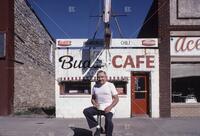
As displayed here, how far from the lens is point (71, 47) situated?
2005cm

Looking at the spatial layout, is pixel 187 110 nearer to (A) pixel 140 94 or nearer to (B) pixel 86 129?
(A) pixel 140 94

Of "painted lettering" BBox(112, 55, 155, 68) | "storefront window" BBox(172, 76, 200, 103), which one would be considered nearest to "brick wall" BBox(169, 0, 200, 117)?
"storefront window" BBox(172, 76, 200, 103)

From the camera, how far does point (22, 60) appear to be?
23453 mm

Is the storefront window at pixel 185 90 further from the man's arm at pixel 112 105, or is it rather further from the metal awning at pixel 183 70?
the man's arm at pixel 112 105

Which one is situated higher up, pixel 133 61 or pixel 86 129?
pixel 133 61

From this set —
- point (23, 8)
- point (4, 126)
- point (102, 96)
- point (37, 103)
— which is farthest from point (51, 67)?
point (102, 96)

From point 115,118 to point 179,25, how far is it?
519cm

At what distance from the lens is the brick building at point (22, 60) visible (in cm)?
2028

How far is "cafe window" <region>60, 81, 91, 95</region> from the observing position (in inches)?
796

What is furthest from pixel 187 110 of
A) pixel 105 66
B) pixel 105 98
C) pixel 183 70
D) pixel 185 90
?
pixel 105 98

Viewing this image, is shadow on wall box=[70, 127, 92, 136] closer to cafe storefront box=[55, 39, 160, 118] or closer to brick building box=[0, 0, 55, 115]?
cafe storefront box=[55, 39, 160, 118]

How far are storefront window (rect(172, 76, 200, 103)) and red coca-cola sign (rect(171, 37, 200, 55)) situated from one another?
122cm

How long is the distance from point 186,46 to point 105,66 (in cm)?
384

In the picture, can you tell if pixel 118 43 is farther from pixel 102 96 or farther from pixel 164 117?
pixel 102 96
